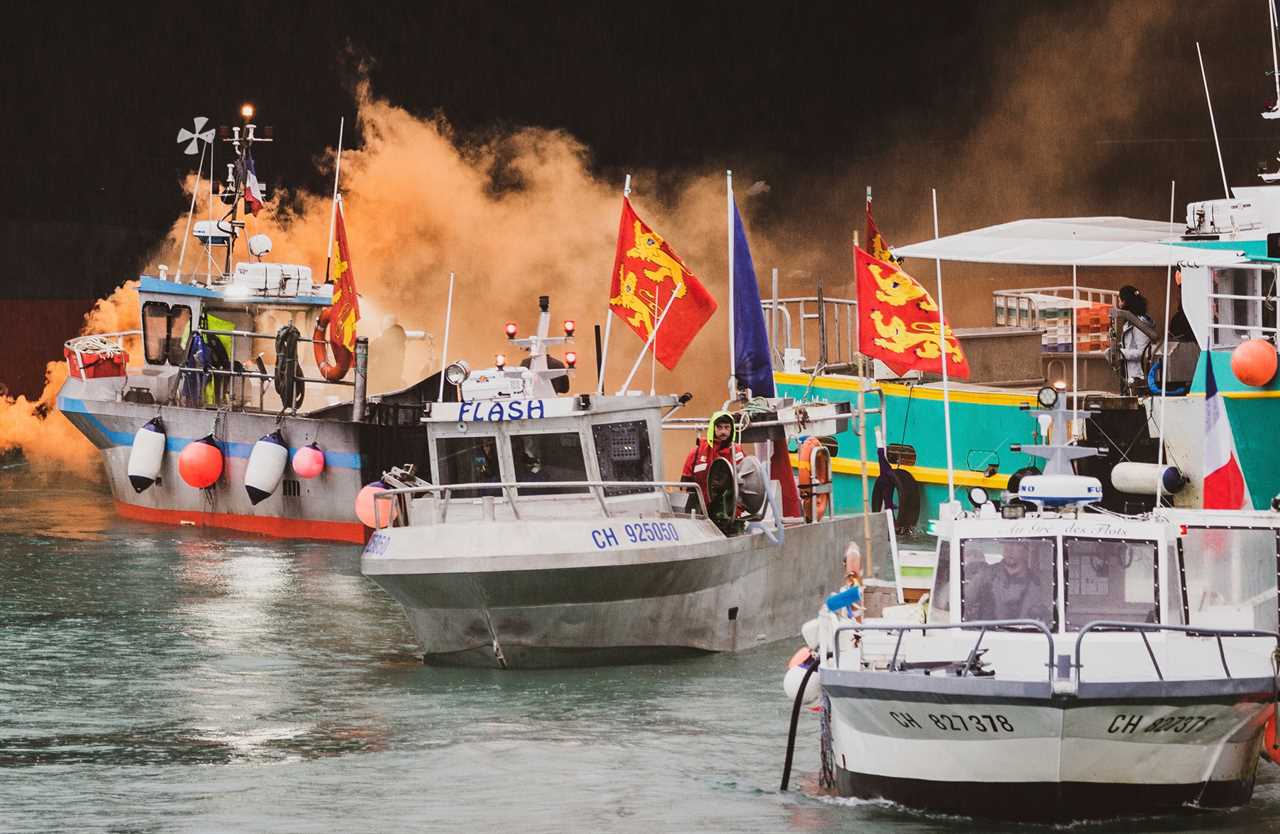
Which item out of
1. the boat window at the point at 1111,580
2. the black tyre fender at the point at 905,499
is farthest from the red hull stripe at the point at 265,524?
the boat window at the point at 1111,580

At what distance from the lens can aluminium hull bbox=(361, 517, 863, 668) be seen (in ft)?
62.8

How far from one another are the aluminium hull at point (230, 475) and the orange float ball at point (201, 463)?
23cm

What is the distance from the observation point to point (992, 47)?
4962 cm

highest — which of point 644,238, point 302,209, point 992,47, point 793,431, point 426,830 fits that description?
point 992,47

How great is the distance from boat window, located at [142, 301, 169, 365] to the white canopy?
14.2 m

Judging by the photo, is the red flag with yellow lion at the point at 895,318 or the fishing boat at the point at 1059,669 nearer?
the fishing boat at the point at 1059,669

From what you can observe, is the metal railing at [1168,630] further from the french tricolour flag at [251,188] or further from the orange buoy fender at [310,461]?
the french tricolour flag at [251,188]

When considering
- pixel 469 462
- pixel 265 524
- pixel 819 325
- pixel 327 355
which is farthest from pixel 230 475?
pixel 469 462

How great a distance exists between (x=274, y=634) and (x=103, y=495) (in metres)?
19.8

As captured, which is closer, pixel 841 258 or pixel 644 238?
pixel 644 238

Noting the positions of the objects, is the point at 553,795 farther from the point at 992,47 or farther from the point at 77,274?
the point at 77,274

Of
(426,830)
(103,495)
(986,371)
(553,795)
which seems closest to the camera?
(426,830)

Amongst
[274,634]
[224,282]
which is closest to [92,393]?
[224,282]

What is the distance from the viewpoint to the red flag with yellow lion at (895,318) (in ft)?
64.0
